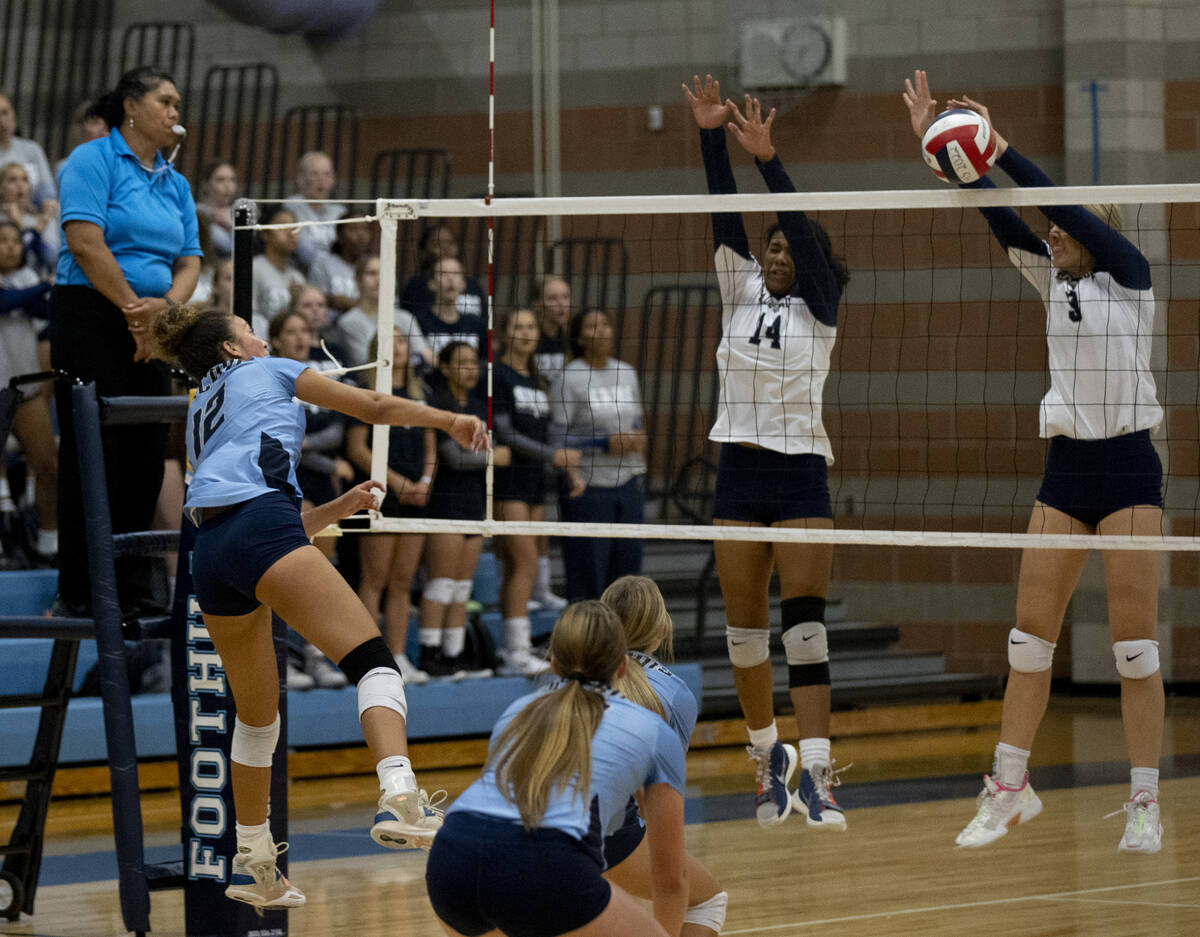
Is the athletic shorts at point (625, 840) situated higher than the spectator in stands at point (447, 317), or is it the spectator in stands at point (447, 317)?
the spectator in stands at point (447, 317)

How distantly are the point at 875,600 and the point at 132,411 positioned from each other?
7069 mm

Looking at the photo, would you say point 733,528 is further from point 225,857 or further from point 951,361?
point 951,361

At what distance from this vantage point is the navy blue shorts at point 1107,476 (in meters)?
5.34

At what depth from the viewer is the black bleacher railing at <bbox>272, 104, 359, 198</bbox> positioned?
1227 centimetres

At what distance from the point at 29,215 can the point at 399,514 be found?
8.08 ft

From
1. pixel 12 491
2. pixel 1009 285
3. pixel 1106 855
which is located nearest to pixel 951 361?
pixel 1009 285

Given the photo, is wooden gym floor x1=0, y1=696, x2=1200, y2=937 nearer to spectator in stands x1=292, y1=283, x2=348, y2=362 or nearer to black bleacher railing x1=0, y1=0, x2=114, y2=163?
spectator in stands x1=292, y1=283, x2=348, y2=362

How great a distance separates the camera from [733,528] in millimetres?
5500

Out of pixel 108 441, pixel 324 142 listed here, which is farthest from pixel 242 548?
pixel 324 142

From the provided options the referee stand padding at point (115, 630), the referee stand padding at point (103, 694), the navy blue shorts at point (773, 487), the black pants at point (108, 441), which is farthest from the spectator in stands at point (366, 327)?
the navy blue shorts at point (773, 487)

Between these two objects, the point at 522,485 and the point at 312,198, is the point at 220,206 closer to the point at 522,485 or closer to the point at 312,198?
the point at 312,198

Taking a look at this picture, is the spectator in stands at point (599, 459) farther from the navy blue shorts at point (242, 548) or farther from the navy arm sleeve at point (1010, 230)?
the navy blue shorts at point (242, 548)

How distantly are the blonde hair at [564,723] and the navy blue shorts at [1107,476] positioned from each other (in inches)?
85.2

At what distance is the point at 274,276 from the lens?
30.0 feet
